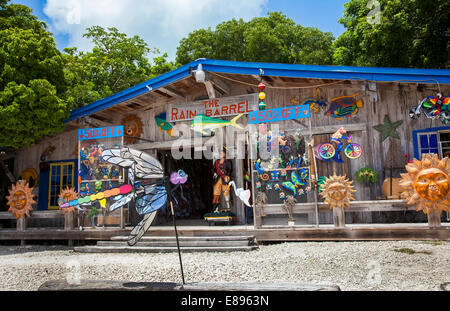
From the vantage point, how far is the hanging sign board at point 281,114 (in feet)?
25.2

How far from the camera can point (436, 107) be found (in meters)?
8.08

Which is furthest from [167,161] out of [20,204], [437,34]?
[437,34]

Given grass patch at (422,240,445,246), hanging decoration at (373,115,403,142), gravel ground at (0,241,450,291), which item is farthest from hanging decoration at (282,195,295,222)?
hanging decoration at (373,115,403,142)

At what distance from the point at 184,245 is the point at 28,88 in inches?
225

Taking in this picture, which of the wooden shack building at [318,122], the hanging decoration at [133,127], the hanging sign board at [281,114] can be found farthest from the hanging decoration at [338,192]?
the hanging decoration at [133,127]

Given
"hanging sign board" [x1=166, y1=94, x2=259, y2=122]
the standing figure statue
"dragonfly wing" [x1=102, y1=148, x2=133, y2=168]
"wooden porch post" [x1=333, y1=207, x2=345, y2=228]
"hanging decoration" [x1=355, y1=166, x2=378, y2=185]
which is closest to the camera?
"dragonfly wing" [x1=102, y1=148, x2=133, y2=168]

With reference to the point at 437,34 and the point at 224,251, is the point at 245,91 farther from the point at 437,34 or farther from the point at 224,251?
the point at 437,34

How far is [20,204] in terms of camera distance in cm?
989

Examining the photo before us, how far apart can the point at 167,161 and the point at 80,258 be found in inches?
190

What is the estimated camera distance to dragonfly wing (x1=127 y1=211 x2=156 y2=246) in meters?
4.61

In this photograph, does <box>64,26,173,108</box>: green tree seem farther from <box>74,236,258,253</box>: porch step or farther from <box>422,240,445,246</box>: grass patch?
<box>422,240,445,246</box>: grass patch

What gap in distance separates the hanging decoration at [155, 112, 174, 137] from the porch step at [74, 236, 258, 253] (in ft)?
11.7

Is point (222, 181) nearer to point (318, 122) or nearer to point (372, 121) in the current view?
point (318, 122)

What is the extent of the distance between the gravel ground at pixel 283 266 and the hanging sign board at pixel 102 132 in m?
2.88
